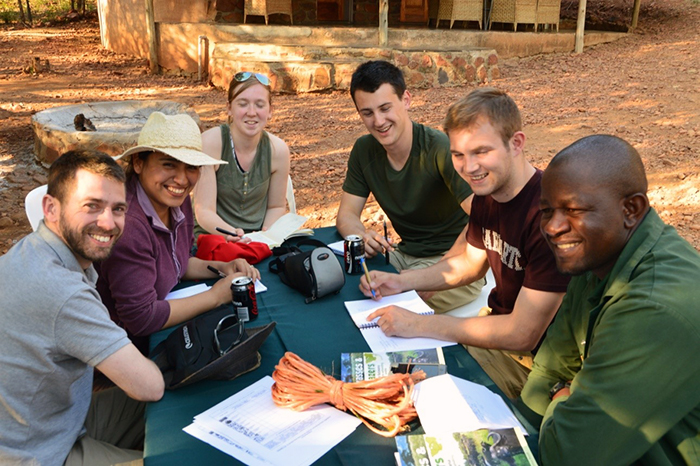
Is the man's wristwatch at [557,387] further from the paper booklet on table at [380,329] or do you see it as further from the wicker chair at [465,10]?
the wicker chair at [465,10]

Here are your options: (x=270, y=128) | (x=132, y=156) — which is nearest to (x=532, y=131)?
(x=270, y=128)

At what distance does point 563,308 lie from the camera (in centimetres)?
207

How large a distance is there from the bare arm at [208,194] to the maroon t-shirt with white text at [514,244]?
169cm

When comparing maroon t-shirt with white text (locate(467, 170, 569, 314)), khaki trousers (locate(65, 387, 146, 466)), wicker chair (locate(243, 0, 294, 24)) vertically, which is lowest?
khaki trousers (locate(65, 387, 146, 466))

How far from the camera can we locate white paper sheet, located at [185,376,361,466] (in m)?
1.67

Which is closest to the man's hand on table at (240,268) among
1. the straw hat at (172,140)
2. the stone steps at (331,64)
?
the straw hat at (172,140)

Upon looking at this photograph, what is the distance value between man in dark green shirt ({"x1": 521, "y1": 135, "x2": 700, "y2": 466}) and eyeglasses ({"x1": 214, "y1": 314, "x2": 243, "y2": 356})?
3.54ft

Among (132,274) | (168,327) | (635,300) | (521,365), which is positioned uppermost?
(635,300)

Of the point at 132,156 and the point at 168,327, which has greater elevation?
the point at 132,156

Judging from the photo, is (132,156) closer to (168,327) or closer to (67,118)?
(168,327)

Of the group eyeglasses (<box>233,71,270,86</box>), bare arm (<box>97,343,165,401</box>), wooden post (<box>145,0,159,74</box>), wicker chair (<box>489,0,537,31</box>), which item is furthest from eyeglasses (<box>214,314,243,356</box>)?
wicker chair (<box>489,0,537,31</box>)

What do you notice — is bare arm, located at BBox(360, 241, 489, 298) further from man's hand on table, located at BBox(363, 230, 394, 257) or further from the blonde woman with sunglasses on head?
the blonde woman with sunglasses on head

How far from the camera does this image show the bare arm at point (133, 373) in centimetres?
188

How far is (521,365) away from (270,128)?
22.0 feet
